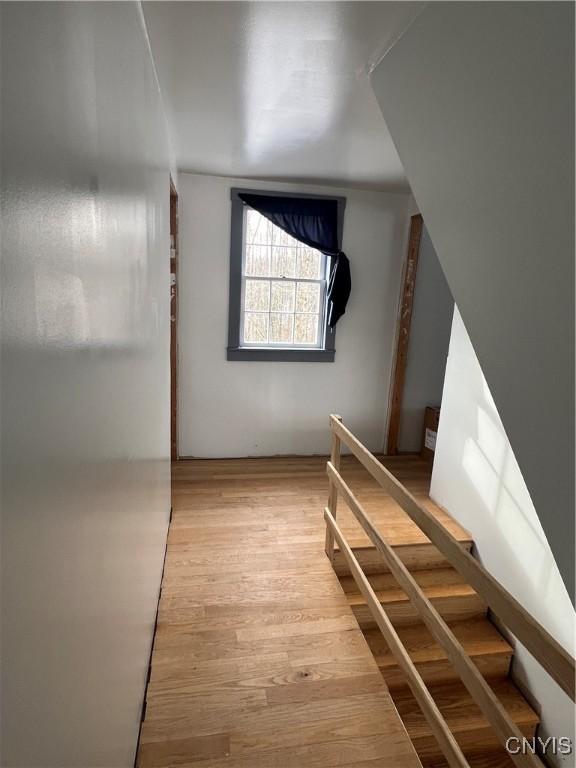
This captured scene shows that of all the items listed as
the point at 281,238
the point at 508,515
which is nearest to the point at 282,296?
the point at 281,238

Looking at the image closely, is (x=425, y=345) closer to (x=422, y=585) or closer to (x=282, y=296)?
(x=282, y=296)

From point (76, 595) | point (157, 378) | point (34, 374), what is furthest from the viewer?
point (157, 378)

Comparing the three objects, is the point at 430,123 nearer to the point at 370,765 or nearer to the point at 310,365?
the point at 370,765

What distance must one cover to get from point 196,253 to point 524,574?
10.3 ft

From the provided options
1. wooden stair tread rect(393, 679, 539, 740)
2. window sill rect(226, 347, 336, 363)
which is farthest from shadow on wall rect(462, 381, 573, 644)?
window sill rect(226, 347, 336, 363)

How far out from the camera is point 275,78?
5.96 ft

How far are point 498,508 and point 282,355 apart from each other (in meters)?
2.06

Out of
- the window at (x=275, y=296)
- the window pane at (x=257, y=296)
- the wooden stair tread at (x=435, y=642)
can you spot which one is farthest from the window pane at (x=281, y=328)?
the wooden stair tread at (x=435, y=642)

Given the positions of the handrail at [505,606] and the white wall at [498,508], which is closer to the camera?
the handrail at [505,606]

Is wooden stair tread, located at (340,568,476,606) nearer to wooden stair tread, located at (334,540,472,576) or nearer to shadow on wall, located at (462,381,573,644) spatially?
wooden stair tread, located at (334,540,472,576)

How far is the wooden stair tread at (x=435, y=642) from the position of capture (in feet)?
7.87

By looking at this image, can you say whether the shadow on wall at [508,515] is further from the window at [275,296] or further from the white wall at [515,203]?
the window at [275,296]

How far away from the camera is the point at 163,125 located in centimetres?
213

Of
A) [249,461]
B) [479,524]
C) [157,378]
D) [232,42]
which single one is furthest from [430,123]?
[249,461]
